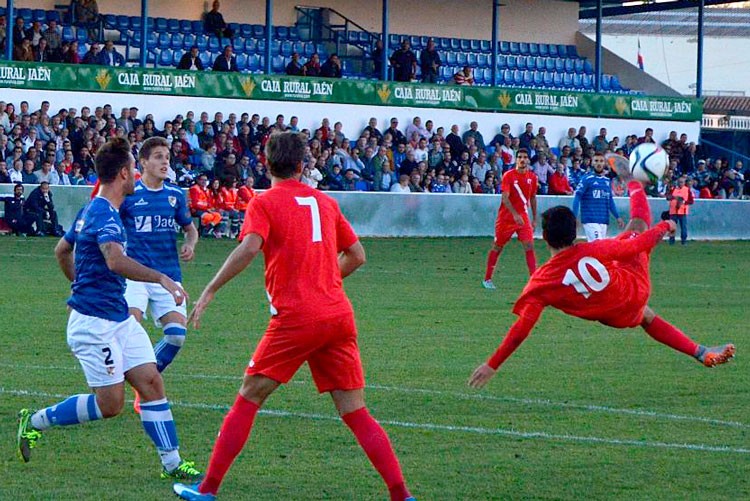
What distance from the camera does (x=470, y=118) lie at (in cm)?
3744

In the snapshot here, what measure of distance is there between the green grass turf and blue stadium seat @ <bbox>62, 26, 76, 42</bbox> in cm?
1692

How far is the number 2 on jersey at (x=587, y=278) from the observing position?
8.47m

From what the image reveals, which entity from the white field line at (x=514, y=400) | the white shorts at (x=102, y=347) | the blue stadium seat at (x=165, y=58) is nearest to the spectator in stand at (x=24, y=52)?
the blue stadium seat at (x=165, y=58)

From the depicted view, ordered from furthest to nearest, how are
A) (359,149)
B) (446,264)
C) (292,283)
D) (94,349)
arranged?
(359,149)
(446,264)
(94,349)
(292,283)

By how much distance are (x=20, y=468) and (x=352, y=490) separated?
1.91 metres

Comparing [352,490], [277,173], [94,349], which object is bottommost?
[352,490]

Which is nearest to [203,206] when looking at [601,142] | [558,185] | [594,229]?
[558,185]

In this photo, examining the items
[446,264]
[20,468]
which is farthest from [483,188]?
[20,468]

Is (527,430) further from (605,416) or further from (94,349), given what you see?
(94,349)

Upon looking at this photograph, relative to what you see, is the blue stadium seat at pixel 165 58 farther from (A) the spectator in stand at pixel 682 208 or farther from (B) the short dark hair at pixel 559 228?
(B) the short dark hair at pixel 559 228

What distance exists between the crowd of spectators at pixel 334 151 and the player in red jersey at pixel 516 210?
34.2ft

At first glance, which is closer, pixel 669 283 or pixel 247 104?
pixel 669 283

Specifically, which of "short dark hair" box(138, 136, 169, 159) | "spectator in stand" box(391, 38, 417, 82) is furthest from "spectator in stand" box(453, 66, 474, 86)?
"short dark hair" box(138, 136, 169, 159)

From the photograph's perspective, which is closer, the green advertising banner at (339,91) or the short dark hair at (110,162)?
the short dark hair at (110,162)
